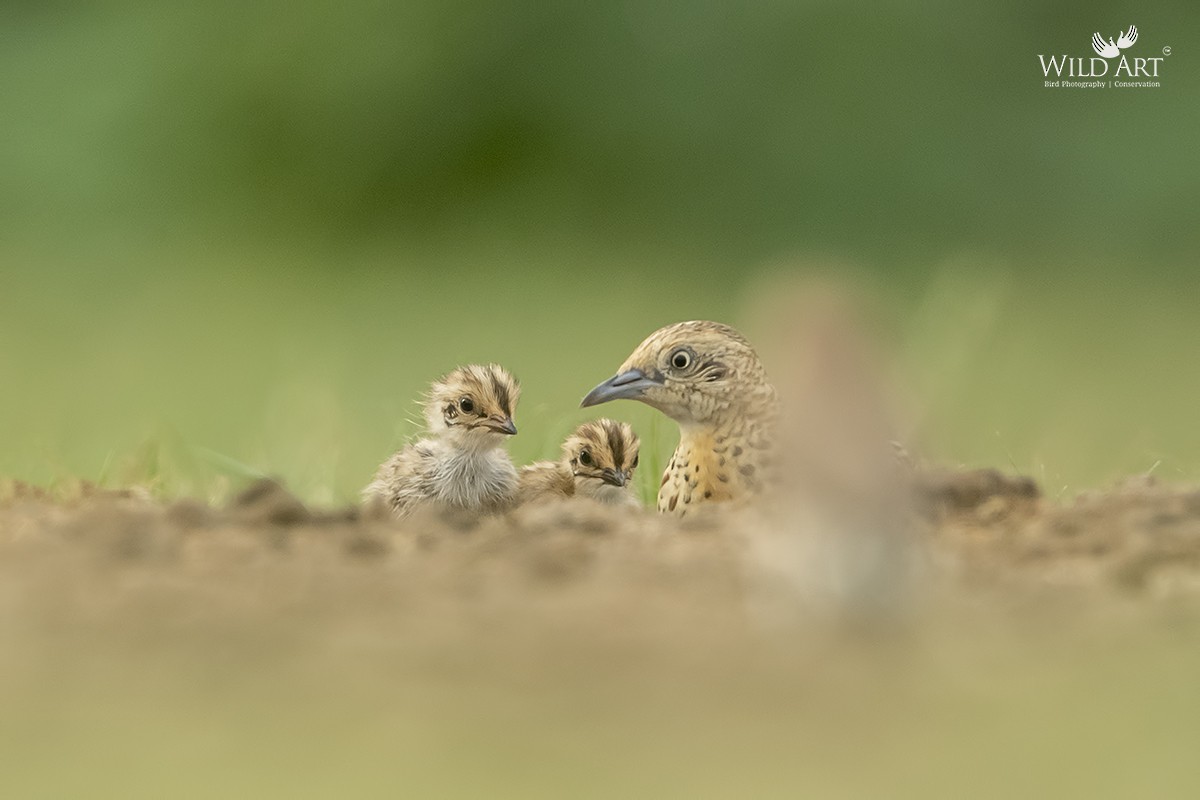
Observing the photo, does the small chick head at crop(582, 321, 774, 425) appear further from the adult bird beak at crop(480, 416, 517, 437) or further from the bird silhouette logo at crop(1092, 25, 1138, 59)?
the bird silhouette logo at crop(1092, 25, 1138, 59)

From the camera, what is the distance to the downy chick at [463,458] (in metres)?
6.81

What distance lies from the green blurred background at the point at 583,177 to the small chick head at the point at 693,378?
25.8ft

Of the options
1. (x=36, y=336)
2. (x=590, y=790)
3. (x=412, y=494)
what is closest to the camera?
(x=590, y=790)

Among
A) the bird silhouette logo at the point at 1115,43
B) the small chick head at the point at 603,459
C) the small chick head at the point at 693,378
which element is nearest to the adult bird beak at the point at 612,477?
the small chick head at the point at 603,459

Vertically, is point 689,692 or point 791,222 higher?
point 791,222

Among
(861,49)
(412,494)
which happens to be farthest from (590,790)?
(861,49)

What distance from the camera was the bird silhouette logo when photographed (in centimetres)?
1561

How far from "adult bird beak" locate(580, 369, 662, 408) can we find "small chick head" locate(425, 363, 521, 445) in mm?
511

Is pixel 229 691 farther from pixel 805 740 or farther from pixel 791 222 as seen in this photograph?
pixel 791 222

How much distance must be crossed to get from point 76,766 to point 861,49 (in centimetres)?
1332

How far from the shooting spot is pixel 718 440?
637 cm

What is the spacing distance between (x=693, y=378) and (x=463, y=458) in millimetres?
907

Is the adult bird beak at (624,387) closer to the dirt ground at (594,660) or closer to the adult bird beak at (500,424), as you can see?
the adult bird beak at (500,424)

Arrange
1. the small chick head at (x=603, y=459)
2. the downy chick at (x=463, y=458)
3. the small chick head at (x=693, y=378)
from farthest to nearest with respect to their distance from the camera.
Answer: the small chick head at (x=603, y=459), the downy chick at (x=463, y=458), the small chick head at (x=693, y=378)
